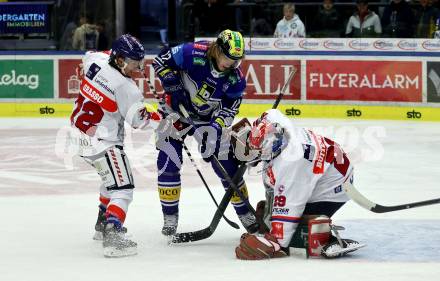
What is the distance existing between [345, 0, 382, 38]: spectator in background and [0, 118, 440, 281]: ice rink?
248 cm

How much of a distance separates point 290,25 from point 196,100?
7.89 m

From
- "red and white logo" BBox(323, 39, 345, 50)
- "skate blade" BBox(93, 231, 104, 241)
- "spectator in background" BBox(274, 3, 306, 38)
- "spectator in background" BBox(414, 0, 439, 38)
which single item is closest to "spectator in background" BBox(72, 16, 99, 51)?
"spectator in background" BBox(274, 3, 306, 38)

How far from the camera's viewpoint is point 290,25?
14648 mm

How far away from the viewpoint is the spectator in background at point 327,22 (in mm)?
14453

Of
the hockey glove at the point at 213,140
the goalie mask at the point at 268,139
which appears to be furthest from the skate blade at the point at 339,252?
the hockey glove at the point at 213,140

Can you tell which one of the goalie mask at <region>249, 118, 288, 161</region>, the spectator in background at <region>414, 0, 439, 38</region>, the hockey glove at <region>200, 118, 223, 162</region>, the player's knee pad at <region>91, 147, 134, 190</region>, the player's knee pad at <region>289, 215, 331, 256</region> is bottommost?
the player's knee pad at <region>289, 215, 331, 256</region>

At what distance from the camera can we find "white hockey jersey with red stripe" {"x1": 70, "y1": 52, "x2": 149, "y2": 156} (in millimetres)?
6352

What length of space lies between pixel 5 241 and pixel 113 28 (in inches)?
359

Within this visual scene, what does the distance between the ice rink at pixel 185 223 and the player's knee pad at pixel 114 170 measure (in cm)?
43

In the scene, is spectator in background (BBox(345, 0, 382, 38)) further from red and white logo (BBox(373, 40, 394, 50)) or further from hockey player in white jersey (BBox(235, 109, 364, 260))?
hockey player in white jersey (BBox(235, 109, 364, 260))

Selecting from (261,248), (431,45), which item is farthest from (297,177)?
(431,45)

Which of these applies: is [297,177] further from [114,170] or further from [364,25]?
[364,25]

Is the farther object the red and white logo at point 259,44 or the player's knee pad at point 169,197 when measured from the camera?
the red and white logo at point 259,44

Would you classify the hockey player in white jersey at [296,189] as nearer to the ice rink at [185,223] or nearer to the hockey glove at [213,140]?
the ice rink at [185,223]
